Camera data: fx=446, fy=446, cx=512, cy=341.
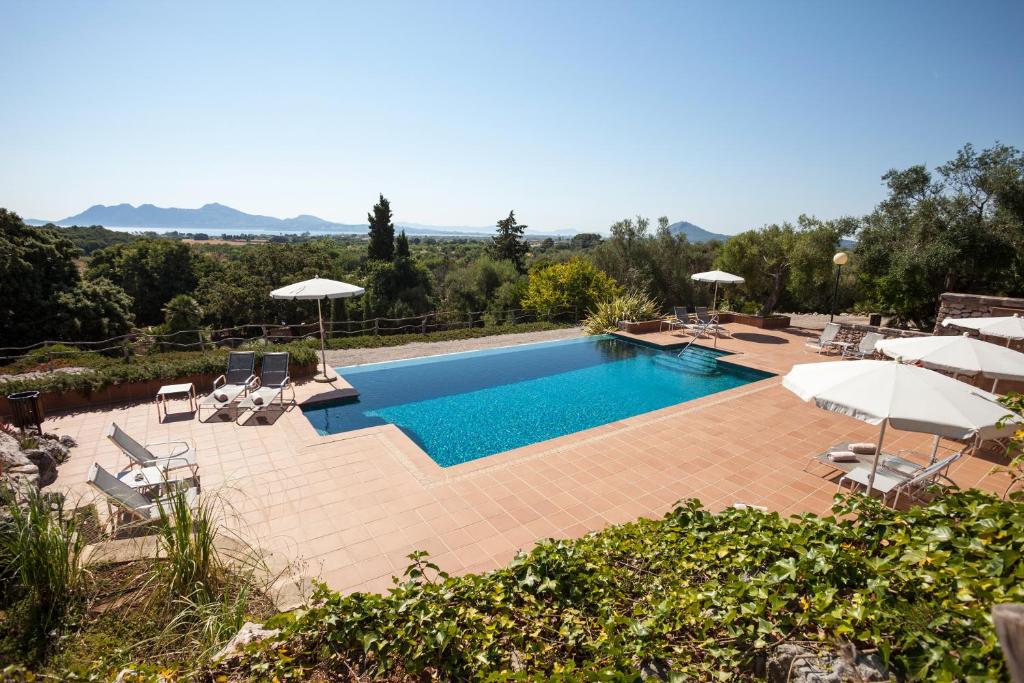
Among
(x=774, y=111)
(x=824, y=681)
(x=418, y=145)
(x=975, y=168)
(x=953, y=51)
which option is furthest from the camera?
(x=418, y=145)

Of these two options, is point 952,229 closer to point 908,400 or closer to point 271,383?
point 908,400

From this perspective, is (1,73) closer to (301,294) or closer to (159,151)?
(301,294)

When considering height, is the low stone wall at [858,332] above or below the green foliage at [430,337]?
above

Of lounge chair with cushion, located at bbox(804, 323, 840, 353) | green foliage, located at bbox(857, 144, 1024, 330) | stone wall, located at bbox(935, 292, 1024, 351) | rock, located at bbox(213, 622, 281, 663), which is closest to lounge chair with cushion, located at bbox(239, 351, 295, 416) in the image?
rock, located at bbox(213, 622, 281, 663)

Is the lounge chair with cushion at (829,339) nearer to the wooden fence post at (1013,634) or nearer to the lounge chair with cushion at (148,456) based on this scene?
the wooden fence post at (1013,634)

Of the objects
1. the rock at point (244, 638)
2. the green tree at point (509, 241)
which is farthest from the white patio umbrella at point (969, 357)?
the green tree at point (509, 241)

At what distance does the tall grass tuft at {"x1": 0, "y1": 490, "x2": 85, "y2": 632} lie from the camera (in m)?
2.70

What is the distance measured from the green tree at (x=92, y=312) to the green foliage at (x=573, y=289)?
1977 cm

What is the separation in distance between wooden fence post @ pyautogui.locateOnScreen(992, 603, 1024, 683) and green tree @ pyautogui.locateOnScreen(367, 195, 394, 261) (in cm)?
3630

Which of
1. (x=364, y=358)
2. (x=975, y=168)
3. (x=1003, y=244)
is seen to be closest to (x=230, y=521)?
(x=364, y=358)

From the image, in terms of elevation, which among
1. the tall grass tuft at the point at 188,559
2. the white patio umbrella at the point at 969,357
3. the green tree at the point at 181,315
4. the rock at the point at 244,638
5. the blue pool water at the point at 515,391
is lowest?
the green tree at the point at 181,315

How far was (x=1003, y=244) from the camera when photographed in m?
12.3

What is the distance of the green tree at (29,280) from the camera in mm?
17734

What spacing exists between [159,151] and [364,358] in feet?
40.1
